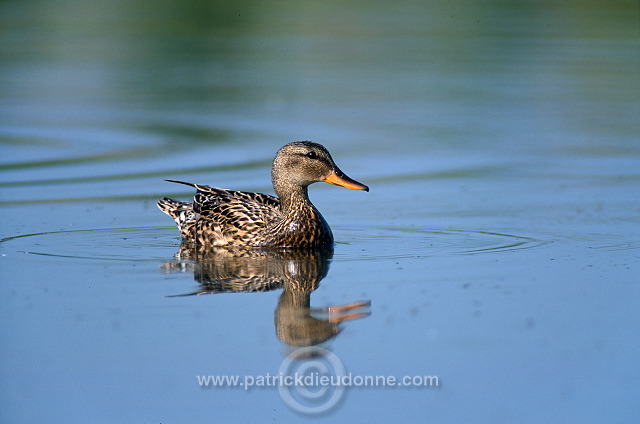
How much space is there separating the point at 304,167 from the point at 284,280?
1584 mm

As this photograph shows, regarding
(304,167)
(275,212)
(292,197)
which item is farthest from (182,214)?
(304,167)

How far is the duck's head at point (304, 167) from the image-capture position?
8930mm

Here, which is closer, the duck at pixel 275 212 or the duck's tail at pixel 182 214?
the duck at pixel 275 212

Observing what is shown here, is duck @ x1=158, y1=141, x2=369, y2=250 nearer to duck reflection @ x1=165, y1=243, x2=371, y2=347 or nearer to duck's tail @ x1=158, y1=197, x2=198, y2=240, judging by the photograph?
duck's tail @ x1=158, y1=197, x2=198, y2=240

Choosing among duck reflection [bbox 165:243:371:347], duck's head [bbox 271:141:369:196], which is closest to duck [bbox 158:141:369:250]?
duck's head [bbox 271:141:369:196]

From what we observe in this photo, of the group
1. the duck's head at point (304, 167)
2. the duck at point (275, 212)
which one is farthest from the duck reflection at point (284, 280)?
the duck's head at point (304, 167)

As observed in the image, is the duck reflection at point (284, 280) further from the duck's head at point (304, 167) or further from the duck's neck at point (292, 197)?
the duck's head at point (304, 167)

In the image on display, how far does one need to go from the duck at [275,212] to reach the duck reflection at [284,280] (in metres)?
0.10

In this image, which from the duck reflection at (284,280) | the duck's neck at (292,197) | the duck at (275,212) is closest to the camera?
the duck reflection at (284,280)

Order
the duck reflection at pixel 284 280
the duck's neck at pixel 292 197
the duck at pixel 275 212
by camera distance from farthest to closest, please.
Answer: the duck's neck at pixel 292 197 → the duck at pixel 275 212 → the duck reflection at pixel 284 280

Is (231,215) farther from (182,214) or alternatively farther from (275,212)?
(182,214)

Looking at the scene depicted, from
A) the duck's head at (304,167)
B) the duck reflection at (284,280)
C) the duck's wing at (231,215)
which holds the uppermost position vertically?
the duck's head at (304,167)

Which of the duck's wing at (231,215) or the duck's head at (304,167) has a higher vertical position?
the duck's head at (304,167)

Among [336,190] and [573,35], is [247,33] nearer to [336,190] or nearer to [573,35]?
[573,35]
